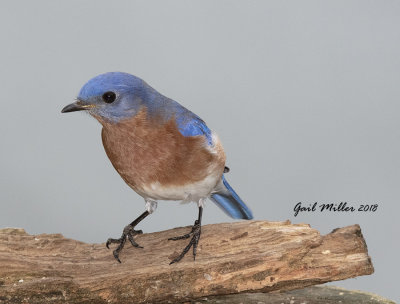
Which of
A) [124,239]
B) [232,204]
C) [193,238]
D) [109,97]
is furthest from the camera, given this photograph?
[232,204]

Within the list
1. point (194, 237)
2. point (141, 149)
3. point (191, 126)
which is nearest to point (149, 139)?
point (141, 149)

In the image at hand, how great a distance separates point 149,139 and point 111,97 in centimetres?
48

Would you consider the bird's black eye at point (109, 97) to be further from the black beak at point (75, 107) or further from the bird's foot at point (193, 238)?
the bird's foot at point (193, 238)

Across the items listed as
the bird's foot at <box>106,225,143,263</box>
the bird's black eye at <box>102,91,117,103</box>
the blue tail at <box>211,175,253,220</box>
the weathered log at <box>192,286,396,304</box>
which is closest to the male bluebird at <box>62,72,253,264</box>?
the bird's black eye at <box>102,91,117,103</box>

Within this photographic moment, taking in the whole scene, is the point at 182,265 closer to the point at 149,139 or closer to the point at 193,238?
the point at 193,238

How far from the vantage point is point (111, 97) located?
5.58m

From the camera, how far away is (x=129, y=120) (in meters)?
5.67

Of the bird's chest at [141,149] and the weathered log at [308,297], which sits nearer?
the bird's chest at [141,149]

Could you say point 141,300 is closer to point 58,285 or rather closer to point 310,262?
point 58,285

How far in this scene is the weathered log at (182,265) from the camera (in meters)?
5.66

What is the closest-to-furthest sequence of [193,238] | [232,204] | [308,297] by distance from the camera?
[193,238] → [308,297] → [232,204]

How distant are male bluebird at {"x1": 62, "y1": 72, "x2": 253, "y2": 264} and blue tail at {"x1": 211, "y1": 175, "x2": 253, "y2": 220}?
0.94 metres

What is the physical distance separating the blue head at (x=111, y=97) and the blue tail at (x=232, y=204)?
1.65 m

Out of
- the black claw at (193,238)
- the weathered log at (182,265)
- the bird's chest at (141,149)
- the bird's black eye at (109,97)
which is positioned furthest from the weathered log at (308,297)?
the bird's black eye at (109,97)
